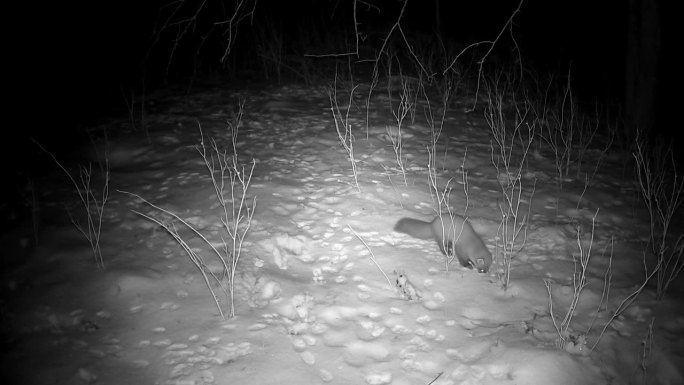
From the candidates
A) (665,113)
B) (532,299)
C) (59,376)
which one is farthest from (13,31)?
(665,113)

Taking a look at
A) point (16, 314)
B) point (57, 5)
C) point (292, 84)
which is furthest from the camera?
point (57, 5)

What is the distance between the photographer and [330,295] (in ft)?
8.54

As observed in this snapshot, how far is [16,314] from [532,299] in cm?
308

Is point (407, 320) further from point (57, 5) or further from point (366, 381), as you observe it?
point (57, 5)

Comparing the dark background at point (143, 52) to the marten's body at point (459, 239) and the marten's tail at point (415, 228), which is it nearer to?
the marten's tail at point (415, 228)

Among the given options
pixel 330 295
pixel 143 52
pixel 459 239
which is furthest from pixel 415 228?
pixel 143 52

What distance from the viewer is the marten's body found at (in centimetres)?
285

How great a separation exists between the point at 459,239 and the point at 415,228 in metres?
0.39

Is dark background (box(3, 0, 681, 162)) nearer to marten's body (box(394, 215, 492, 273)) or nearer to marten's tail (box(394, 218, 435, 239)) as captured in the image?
marten's tail (box(394, 218, 435, 239))

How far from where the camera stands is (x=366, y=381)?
2.02 m

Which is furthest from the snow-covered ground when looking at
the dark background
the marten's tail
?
the dark background

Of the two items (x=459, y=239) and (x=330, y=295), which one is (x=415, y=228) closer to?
(x=459, y=239)

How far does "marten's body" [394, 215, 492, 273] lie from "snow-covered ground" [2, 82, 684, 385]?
92mm

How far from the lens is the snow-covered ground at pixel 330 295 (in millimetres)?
2076
